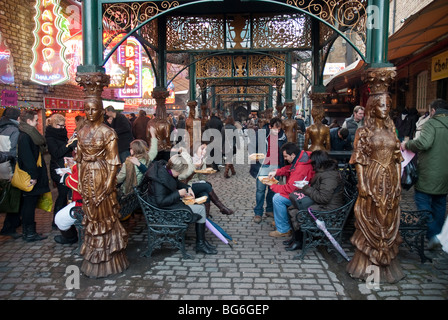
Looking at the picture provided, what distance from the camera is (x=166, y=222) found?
4.84 metres

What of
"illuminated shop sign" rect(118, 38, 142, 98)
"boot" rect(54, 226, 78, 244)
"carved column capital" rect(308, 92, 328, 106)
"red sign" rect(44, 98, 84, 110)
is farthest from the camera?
"illuminated shop sign" rect(118, 38, 142, 98)

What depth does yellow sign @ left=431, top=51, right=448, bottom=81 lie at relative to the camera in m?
8.54

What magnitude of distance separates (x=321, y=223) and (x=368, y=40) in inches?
94.4

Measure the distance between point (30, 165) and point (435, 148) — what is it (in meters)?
6.08

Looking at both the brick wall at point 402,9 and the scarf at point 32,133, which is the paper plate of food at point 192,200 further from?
the brick wall at point 402,9

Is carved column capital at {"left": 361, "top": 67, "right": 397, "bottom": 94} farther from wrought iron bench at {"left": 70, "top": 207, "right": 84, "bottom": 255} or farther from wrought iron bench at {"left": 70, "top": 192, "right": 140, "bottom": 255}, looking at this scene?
wrought iron bench at {"left": 70, "top": 207, "right": 84, "bottom": 255}

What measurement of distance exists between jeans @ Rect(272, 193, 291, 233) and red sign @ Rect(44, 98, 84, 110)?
30.5 ft

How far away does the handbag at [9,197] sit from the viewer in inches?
221

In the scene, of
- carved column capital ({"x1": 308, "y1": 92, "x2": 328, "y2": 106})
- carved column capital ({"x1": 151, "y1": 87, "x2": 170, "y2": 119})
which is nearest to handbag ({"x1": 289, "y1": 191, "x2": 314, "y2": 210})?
carved column capital ({"x1": 308, "y1": 92, "x2": 328, "y2": 106})

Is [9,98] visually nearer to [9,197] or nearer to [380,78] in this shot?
[9,197]

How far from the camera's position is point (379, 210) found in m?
3.99

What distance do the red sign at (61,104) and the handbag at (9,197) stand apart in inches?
262

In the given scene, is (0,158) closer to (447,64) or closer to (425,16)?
(425,16)

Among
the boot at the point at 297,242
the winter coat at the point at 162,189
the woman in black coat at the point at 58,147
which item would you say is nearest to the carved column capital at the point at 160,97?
the woman in black coat at the point at 58,147
